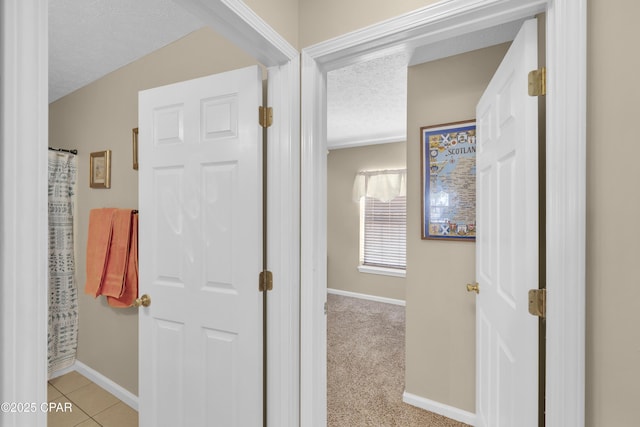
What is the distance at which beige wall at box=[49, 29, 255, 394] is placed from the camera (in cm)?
180

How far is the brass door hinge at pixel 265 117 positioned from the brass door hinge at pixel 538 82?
96cm

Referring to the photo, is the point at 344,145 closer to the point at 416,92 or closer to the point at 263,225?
the point at 416,92

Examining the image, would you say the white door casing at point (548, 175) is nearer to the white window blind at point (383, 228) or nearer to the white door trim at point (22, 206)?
the white door trim at point (22, 206)

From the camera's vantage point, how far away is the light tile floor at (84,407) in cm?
197

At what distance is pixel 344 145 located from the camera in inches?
193

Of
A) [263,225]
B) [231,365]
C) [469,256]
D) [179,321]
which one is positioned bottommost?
[231,365]

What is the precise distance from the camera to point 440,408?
203 centimetres

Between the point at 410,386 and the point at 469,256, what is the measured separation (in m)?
1.07

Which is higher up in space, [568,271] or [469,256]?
[568,271]

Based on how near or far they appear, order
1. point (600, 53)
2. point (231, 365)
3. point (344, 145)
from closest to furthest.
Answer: point (600, 53) → point (231, 365) → point (344, 145)

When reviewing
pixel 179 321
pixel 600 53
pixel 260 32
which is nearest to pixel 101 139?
pixel 179 321

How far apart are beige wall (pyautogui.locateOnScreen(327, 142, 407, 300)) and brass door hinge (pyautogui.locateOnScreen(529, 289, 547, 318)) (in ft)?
12.3

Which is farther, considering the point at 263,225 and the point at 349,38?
the point at 263,225

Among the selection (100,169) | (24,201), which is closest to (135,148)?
(100,169)
